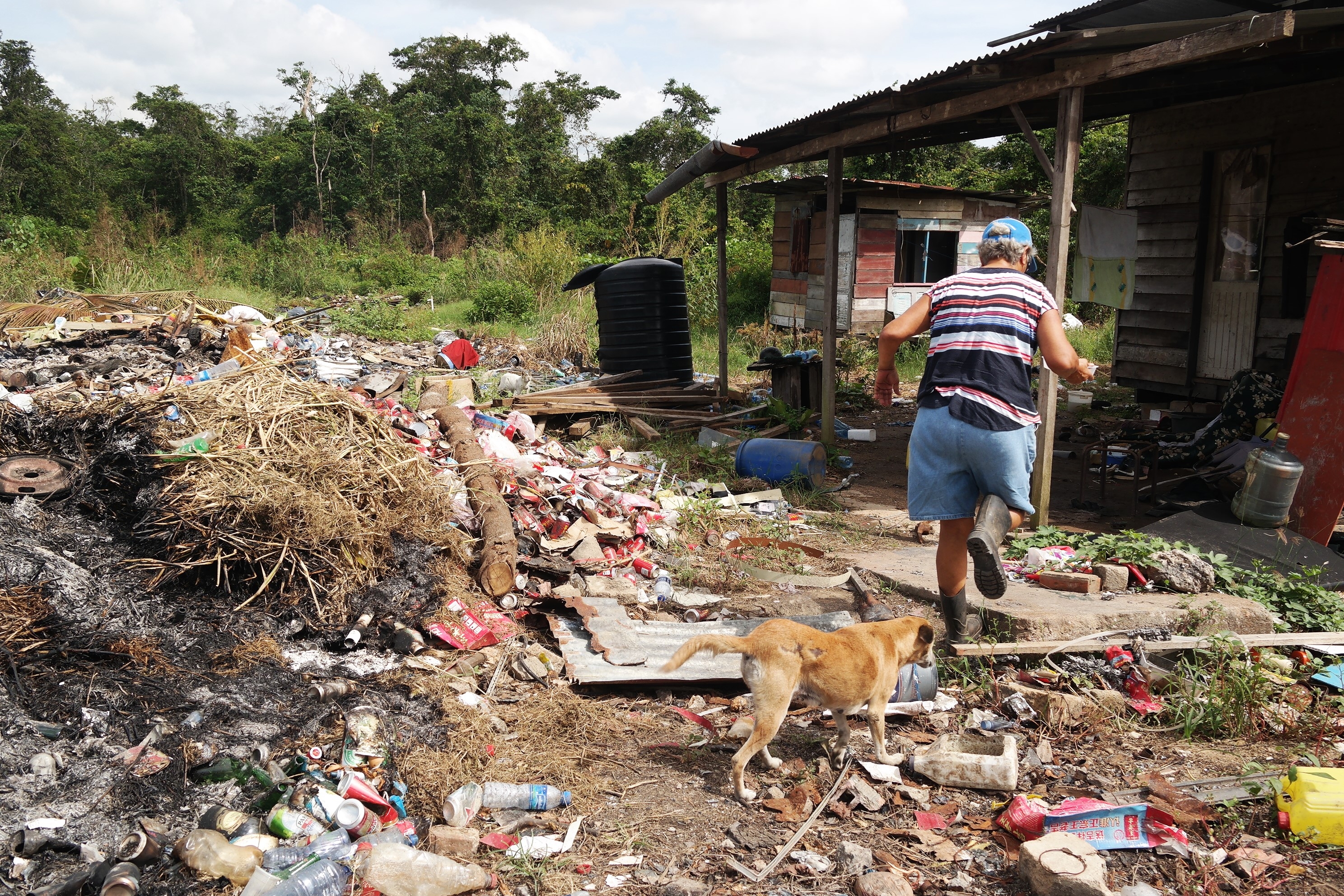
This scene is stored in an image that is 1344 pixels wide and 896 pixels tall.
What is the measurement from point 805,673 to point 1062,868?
945 millimetres

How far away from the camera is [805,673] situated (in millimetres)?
3027

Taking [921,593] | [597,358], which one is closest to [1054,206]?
[921,593]

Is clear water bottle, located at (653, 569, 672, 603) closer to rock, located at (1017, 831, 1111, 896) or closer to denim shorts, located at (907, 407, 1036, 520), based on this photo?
denim shorts, located at (907, 407, 1036, 520)

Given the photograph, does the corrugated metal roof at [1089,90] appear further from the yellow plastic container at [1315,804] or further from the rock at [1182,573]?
the yellow plastic container at [1315,804]

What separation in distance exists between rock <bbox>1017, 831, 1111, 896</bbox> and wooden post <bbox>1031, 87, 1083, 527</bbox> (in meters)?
3.59

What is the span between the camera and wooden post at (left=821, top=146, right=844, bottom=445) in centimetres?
852

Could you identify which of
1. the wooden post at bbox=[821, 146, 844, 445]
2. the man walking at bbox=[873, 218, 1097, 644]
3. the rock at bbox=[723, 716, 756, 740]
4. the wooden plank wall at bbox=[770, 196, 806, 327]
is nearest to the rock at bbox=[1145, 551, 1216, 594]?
the man walking at bbox=[873, 218, 1097, 644]

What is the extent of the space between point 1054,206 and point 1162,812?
4.14 metres

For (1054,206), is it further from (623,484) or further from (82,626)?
(82,626)

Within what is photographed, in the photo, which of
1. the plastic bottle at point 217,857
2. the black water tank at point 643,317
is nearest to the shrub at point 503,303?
the black water tank at point 643,317

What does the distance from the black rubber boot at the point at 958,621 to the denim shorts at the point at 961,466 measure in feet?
1.41

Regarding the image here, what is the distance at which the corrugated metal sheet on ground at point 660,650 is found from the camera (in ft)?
13.1

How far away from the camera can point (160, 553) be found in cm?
434

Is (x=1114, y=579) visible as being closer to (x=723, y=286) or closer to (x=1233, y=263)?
(x=1233, y=263)
